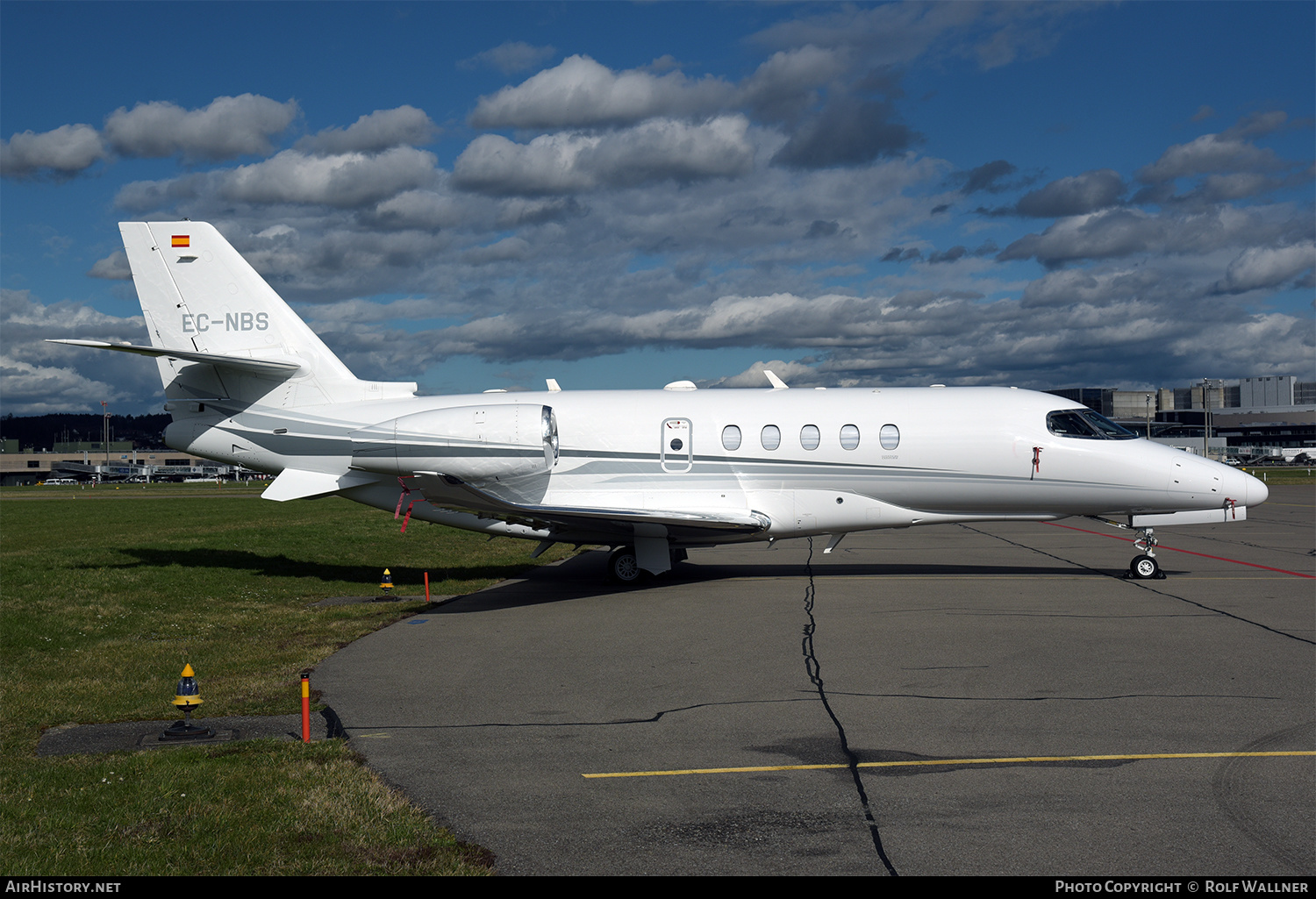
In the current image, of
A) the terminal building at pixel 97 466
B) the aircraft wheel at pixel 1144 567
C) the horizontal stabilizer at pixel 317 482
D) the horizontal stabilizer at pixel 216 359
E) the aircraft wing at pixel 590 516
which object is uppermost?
the horizontal stabilizer at pixel 216 359

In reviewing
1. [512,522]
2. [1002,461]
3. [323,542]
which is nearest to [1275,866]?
[1002,461]

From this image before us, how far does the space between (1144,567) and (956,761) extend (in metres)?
11.8

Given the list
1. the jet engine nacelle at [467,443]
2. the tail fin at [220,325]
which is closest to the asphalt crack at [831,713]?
the jet engine nacelle at [467,443]

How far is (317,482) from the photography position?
17.9m

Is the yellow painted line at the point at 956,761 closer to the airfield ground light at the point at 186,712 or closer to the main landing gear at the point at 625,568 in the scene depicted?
the airfield ground light at the point at 186,712

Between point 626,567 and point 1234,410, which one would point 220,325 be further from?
point 1234,410

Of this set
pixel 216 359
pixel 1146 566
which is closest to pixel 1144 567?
pixel 1146 566

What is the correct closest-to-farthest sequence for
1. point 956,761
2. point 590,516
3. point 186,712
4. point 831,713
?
point 956,761
point 186,712
point 831,713
point 590,516

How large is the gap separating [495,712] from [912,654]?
500 centimetres

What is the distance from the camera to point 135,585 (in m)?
17.4

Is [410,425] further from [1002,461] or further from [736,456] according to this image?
[1002,461]

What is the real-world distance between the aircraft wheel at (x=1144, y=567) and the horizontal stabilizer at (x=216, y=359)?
53.2ft

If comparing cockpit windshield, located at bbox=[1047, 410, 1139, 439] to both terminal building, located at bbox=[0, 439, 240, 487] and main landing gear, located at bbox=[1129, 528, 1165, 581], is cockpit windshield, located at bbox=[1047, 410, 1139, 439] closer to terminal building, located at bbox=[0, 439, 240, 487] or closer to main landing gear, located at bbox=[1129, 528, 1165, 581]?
main landing gear, located at bbox=[1129, 528, 1165, 581]

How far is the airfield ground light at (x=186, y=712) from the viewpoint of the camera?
7.70m
